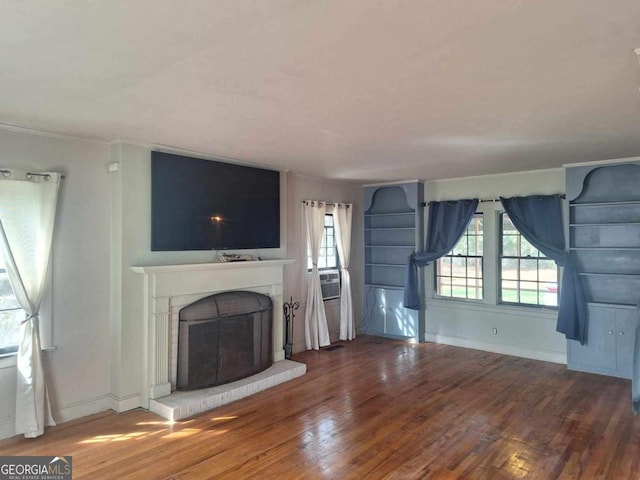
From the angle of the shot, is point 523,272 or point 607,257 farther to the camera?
point 523,272

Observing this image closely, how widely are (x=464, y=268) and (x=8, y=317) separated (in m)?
5.77

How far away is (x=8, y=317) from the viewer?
3.65 metres

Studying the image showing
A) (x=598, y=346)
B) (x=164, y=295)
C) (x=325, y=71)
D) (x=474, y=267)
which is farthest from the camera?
(x=474, y=267)

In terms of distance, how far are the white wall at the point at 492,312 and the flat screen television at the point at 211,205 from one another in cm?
286

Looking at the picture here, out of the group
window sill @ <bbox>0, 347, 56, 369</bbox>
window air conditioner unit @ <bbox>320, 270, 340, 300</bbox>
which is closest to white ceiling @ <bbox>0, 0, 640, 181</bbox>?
window sill @ <bbox>0, 347, 56, 369</bbox>

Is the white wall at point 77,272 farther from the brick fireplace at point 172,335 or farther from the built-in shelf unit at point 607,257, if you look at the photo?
the built-in shelf unit at point 607,257

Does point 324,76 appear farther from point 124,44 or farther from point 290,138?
point 290,138

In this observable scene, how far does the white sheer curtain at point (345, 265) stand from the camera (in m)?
6.86

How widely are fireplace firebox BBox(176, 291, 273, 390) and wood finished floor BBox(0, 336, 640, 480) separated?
1.50 ft

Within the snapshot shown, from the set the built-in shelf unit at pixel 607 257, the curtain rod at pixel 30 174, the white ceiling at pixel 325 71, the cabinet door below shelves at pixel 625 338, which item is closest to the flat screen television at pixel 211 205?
the white ceiling at pixel 325 71

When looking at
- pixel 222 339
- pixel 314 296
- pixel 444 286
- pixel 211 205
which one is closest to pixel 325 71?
pixel 211 205

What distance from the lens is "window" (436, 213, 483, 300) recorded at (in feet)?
21.3

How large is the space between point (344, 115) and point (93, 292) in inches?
114

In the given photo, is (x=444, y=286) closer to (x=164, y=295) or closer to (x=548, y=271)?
(x=548, y=271)
